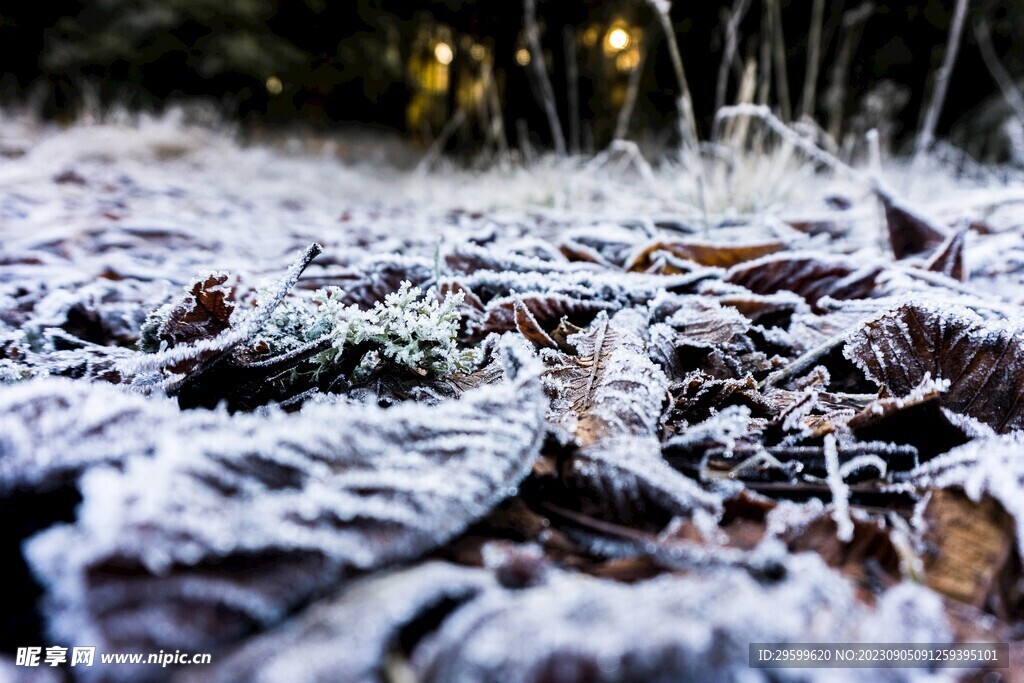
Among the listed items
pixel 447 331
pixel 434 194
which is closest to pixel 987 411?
pixel 447 331

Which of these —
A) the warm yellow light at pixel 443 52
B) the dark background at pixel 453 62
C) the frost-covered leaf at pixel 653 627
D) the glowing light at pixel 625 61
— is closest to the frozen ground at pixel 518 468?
the frost-covered leaf at pixel 653 627

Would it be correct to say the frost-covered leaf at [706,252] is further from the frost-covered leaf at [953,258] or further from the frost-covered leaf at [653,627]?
the frost-covered leaf at [653,627]

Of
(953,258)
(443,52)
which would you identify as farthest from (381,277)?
(443,52)

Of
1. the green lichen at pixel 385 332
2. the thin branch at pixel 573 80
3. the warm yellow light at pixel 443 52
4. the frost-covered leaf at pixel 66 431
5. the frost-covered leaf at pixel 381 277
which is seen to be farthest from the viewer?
the warm yellow light at pixel 443 52

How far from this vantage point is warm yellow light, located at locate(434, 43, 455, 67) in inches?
288

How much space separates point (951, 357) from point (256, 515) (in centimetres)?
77

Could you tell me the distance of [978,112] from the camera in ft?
19.6

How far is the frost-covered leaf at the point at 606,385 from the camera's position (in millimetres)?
647

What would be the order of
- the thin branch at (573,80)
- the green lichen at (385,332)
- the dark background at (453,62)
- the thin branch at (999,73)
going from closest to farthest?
the green lichen at (385,332)
the thin branch at (999,73)
the thin branch at (573,80)
the dark background at (453,62)

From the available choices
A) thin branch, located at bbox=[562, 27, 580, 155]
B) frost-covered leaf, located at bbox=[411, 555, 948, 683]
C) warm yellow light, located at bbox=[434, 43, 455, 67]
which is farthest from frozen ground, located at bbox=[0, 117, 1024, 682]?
warm yellow light, located at bbox=[434, 43, 455, 67]

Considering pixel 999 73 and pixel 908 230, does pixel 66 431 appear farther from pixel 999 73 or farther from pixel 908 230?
pixel 999 73

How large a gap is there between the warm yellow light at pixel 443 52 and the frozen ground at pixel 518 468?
6.82 m

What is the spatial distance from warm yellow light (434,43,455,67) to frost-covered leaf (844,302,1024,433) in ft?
24.3

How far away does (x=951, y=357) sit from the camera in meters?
0.76
